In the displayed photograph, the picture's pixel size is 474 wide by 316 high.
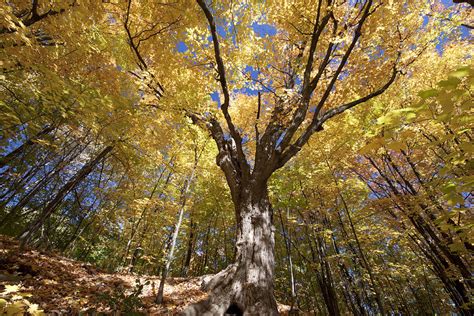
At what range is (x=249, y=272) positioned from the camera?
335 cm

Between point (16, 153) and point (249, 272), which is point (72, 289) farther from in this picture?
point (16, 153)

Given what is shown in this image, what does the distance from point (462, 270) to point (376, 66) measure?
15.9 feet

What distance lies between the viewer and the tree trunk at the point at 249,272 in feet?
10.1

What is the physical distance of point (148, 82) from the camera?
4895mm

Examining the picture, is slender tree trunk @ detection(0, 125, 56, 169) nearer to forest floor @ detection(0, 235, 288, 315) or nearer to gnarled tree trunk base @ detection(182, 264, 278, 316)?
forest floor @ detection(0, 235, 288, 315)

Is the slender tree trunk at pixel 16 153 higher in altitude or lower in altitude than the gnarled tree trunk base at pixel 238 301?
higher

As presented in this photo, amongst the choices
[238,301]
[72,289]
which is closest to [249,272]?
[238,301]

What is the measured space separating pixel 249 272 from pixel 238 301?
0.41m

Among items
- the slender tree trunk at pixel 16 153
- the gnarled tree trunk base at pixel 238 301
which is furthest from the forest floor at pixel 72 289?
the slender tree trunk at pixel 16 153

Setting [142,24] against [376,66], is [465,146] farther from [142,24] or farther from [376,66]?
[142,24]

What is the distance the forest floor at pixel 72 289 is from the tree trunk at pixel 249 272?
741mm

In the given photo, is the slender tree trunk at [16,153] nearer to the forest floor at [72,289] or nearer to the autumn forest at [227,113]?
the autumn forest at [227,113]

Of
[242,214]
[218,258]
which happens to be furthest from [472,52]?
[218,258]

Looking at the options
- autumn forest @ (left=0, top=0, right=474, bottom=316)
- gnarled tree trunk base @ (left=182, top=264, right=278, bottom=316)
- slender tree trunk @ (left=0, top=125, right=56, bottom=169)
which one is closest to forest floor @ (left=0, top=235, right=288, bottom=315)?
autumn forest @ (left=0, top=0, right=474, bottom=316)
